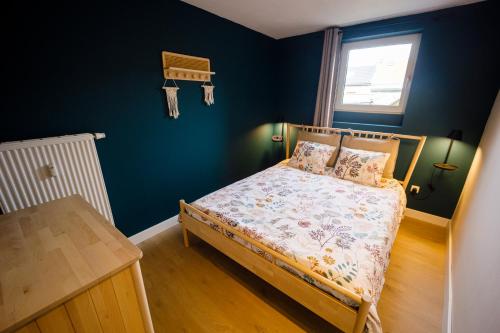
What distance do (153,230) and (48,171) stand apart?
3.66ft

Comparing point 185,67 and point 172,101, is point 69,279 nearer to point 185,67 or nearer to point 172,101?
point 172,101

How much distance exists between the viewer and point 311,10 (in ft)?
7.20

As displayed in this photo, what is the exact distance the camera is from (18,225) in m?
0.98

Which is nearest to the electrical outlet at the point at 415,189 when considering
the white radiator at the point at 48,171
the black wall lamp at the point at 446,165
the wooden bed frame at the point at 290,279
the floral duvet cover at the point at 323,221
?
the black wall lamp at the point at 446,165

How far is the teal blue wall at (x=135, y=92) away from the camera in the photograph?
1.39m

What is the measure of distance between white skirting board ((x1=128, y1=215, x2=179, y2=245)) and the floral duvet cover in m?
0.74

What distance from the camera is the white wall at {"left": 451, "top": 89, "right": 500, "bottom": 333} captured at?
0.84 m

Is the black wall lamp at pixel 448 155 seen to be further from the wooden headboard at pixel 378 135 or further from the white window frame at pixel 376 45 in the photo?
the white window frame at pixel 376 45

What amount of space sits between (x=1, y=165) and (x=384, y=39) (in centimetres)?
379

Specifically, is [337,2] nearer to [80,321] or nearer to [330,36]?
[330,36]

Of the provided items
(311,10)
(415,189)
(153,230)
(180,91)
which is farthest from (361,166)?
(153,230)

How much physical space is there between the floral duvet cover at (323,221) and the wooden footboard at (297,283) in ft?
0.13

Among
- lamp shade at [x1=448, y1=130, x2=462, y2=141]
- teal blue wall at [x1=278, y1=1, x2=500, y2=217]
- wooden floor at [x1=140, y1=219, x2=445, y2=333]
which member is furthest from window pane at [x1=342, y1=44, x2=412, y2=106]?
wooden floor at [x1=140, y1=219, x2=445, y2=333]

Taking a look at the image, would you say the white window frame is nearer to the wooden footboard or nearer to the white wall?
the white wall
